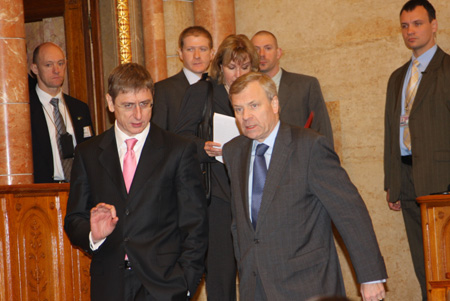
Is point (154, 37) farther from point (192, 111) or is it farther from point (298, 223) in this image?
point (298, 223)

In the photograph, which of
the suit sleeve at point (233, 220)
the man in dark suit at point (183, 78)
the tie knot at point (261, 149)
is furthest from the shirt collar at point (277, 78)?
the tie knot at point (261, 149)

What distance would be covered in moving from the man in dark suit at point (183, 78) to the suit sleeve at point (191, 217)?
55.6 inches

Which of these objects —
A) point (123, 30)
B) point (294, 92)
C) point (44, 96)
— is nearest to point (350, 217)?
point (294, 92)

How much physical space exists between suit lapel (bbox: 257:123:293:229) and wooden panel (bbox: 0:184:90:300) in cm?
192

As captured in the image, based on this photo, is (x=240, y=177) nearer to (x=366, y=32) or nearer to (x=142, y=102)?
(x=142, y=102)

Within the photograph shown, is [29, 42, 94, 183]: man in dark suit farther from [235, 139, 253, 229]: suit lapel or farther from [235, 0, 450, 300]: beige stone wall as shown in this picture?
[235, 139, 253, 229]: suit lapel

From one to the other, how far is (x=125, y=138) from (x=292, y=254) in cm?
105

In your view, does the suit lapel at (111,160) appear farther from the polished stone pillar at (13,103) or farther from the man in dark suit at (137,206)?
the polished stone pillar at (13,103)

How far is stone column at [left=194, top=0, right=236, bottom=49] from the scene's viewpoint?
642cm

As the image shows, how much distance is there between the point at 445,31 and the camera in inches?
242

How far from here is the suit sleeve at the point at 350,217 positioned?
320 centimetres

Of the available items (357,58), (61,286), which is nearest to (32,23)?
(357,58)

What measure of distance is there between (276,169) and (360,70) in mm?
3442

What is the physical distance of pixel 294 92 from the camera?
5418mm
